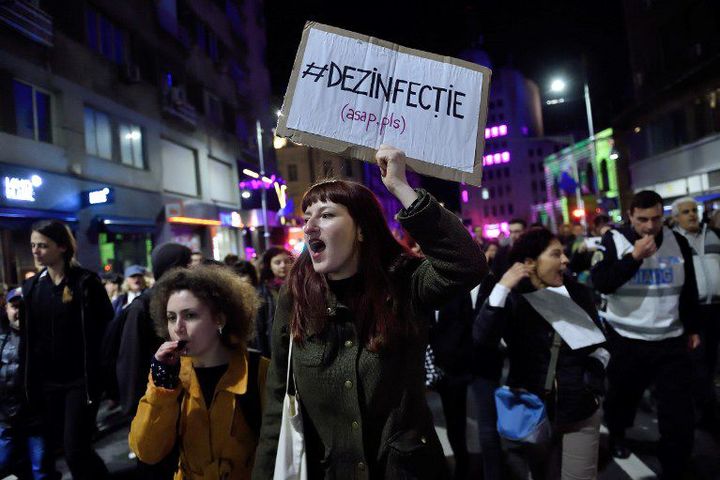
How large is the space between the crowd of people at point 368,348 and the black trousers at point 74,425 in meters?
0.01

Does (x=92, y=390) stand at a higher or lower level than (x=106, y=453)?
higher

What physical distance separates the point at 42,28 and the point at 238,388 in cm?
1448

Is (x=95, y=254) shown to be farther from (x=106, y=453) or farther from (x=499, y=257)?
(x=499, y=257)

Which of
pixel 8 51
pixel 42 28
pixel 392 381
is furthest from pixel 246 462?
pixel 42 28

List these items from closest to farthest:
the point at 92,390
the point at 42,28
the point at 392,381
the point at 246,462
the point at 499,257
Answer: the point at 392,381 → the point at 246,462 → the point at 92,390 → the point at 499,257 → the point at 42,28

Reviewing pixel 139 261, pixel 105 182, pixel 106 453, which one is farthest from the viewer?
pixel 139 261

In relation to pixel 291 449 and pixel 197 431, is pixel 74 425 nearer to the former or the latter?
pixel 197 431

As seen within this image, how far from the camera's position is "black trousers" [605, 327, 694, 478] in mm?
3877

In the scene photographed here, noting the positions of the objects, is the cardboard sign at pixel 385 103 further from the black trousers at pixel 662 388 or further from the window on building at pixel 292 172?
the window on building at pixel 292 172

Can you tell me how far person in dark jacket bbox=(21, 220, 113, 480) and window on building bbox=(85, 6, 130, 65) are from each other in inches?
554

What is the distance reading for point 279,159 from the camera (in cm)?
5412

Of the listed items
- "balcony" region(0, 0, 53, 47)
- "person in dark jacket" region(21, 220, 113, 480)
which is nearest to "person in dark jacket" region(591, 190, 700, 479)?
"person in dark jacket" region(21, 220, 113, 480)

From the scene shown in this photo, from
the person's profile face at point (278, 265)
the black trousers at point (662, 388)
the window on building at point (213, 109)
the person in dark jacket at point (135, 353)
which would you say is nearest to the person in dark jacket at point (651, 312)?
the black trousers at point (662, 388)

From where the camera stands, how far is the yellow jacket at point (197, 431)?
243 centimetres
